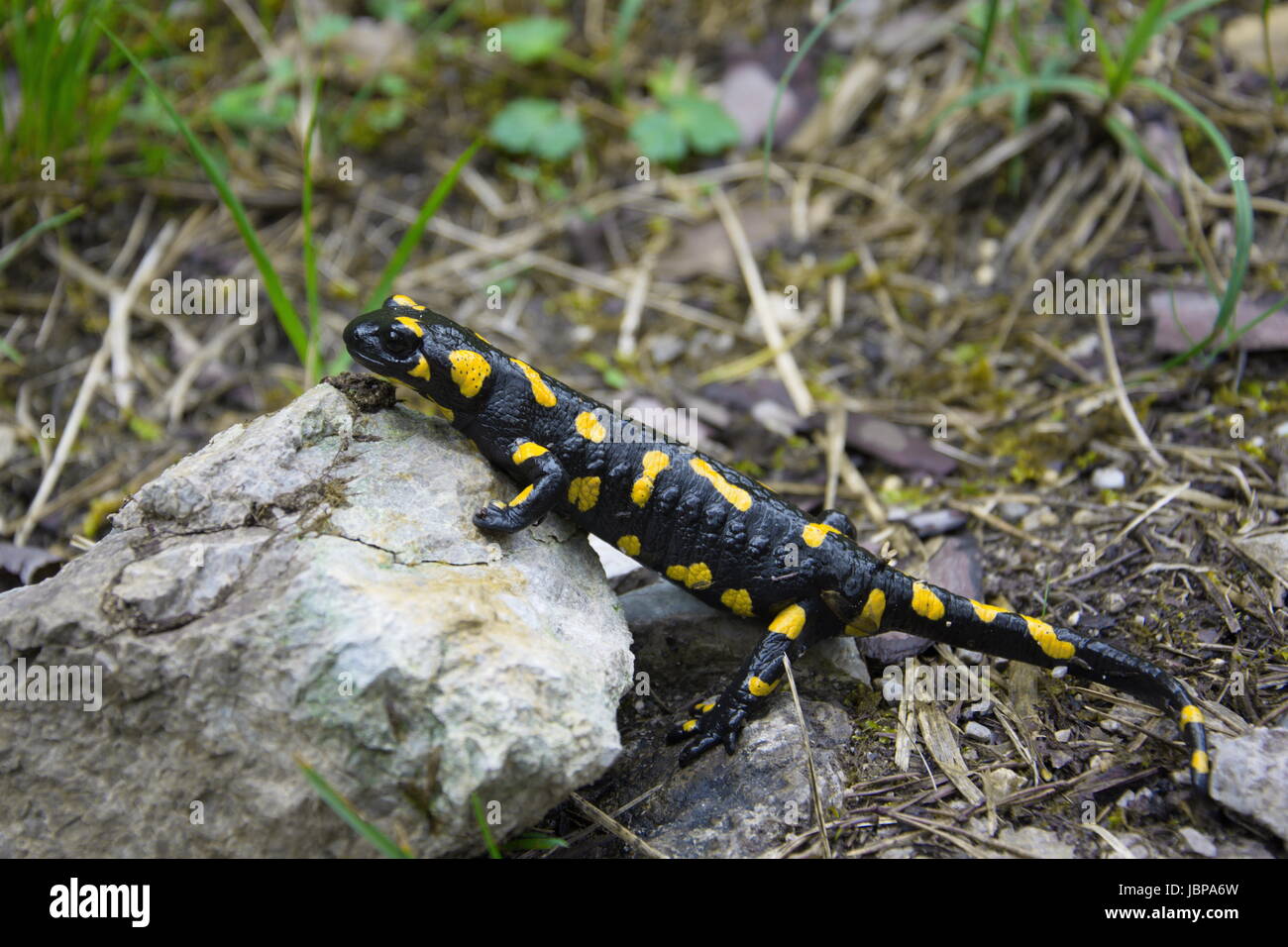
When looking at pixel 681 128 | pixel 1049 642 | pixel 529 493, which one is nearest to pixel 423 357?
pixel 529 493

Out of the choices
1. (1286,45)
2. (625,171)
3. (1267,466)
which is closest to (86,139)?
(625,171)

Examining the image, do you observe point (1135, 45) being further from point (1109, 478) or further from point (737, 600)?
point (737, 600)

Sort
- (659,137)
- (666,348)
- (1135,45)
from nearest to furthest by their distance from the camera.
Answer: (1135,45), (666,348), (659,137)

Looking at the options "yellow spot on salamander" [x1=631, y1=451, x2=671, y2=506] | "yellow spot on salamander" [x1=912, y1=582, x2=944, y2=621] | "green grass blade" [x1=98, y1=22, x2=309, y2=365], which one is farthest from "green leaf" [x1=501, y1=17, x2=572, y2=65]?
"yellow spot on salamander" [x1=912, y1=582, x2=944, y2=621]

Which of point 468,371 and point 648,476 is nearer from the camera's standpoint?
point 468,371

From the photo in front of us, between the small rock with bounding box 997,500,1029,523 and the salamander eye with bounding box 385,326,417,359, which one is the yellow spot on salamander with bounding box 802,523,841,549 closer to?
the small rock with bounding box 997,500,1029,523

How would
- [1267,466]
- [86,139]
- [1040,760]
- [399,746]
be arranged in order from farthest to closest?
[86,139] < [1267,466] < [1040,760] < [399,746]

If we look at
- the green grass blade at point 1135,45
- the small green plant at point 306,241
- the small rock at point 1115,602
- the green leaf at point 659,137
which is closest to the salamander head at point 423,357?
the small green plant at point 306,241
